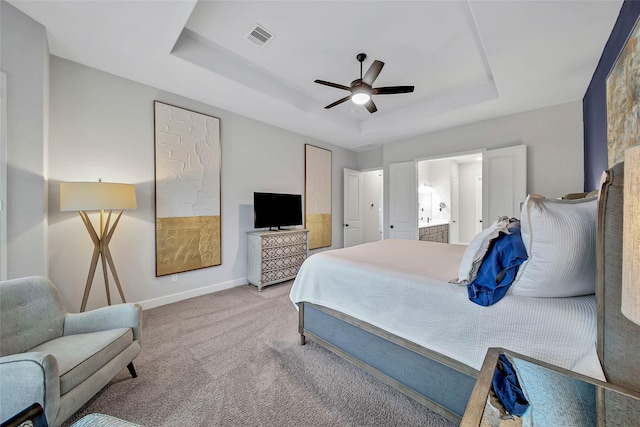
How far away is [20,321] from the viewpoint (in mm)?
1408

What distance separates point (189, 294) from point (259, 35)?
11.0 ft

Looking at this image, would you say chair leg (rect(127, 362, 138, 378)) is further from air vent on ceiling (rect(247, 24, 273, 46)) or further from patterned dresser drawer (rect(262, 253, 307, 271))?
air vent on ceiling (rect(247, 24, 273, 46))

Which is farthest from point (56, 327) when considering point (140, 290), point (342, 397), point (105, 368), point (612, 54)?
point (612, 54)

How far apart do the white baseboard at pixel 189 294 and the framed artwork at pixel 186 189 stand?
0.33 metres

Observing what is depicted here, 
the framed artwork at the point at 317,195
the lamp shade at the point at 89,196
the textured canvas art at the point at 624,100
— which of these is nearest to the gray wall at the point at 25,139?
the lamp shade at the point at 89,196

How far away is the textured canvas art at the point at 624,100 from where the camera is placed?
59.1 inches

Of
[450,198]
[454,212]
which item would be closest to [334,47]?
[450,198]

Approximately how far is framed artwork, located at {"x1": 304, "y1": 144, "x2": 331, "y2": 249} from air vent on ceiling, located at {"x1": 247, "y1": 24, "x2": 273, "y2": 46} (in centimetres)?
248

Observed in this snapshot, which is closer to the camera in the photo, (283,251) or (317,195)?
(283,251)

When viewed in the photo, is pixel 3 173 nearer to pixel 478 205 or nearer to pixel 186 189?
pixel 186 189

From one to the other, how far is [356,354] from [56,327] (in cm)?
205

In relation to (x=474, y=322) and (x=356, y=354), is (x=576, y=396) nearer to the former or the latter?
(x=474, y=322)

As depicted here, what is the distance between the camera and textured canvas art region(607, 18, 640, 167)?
4.92ft

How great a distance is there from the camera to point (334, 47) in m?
2.68
